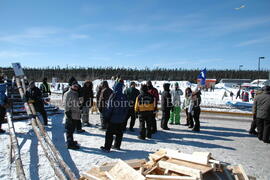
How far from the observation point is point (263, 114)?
272 inches

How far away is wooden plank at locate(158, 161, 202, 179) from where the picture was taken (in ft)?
10.7

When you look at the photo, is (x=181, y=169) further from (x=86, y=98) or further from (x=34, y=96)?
(x=34, y=96)

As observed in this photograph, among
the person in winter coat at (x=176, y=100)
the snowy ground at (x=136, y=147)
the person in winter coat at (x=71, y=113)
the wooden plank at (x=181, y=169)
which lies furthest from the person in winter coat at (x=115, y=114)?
the person in winter coat at (x=176, y=100)

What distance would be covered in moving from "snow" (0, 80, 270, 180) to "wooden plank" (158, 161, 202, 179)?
166 cm

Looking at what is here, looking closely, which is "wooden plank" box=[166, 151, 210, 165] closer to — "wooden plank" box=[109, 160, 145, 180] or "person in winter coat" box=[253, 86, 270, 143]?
"wooden plank" box=[109, 160, 145, 180]

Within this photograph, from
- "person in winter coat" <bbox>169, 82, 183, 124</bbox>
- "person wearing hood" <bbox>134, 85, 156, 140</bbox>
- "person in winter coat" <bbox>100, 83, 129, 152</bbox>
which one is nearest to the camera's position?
"person in winter coat" <bbox>100, 83, 129, 152</bbox>

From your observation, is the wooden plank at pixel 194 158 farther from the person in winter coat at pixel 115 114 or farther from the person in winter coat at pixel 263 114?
the person in winter coat at pixel 263 114

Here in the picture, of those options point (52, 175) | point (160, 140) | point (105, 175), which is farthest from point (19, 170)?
point (160, 140)

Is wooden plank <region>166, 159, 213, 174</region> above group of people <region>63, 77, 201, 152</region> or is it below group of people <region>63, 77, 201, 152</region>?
below

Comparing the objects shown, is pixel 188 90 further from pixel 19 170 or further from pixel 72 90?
pixel 19 170

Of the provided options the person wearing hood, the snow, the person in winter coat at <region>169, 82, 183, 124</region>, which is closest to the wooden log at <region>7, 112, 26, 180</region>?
the snow

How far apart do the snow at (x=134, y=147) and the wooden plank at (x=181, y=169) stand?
166cm

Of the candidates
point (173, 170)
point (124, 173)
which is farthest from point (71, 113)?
point (173, 170)

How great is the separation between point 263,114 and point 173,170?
200 inches
